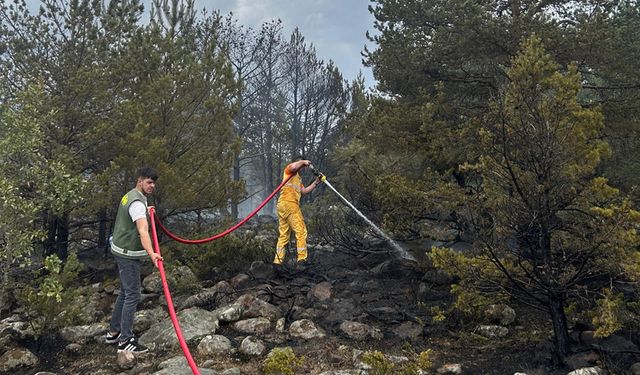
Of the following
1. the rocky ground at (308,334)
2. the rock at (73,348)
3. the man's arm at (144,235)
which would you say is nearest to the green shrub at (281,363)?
the rocky ground at (308,334)

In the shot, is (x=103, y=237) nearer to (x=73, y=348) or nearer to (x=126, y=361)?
(x=73, y=348)

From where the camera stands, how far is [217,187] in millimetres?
7945

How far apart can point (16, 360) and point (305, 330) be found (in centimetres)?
293

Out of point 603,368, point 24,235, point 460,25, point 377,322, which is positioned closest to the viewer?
point 603,368

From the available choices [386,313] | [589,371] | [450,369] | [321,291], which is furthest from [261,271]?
[589,371]

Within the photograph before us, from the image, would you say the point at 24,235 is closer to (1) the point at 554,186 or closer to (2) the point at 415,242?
(1) the point at 554,186

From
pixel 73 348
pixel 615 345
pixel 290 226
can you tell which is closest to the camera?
pixel 615 345

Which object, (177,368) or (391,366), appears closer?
(391,366)

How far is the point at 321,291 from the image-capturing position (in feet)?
20.3

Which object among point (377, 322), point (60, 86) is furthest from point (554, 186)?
point (60, 86)

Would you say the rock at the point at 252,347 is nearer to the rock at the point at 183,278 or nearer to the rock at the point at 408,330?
the rock at the point at 408,330

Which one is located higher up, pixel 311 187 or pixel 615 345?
pixel 311 187

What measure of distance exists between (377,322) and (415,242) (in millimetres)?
3705

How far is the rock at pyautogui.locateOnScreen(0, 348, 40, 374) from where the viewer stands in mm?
4023
